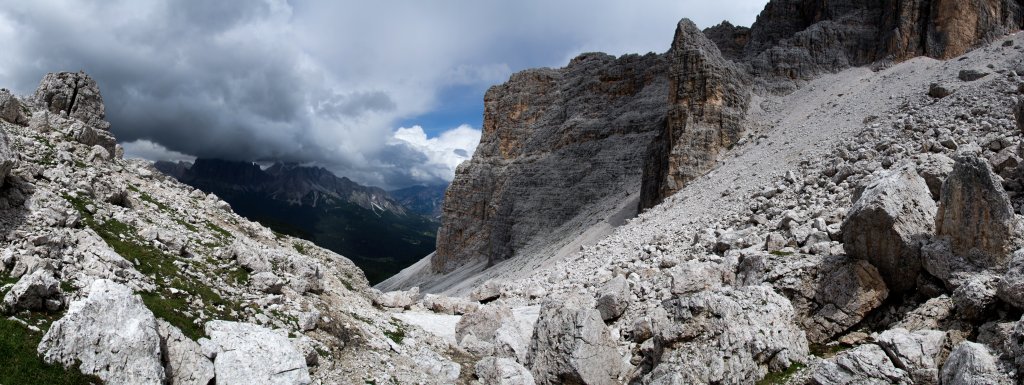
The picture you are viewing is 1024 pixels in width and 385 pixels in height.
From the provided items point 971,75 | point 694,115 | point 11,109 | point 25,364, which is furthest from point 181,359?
point 694,115

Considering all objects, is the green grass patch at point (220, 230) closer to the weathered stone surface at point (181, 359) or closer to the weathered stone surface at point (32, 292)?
the weathered stone surface at point (32, 292)

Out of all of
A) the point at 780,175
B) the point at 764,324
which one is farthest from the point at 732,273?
the point at 780,175

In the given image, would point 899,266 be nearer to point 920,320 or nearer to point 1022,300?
point 920,320

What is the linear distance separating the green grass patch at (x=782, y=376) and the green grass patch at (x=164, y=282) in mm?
16068

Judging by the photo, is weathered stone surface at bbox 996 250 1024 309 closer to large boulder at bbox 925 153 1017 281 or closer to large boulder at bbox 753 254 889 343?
large boulder at bbox 925 153 1017 281

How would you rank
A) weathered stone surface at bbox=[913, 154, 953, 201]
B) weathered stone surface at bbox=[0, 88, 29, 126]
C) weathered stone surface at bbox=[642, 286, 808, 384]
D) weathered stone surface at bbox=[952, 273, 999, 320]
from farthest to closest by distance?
weathered stone surface at bbox=[0, 88, 29, 126] < weathered stone surface at bbox=[913, 154, 953, 201] < weathered stone surface at bbox=[642, 286, 808, 384] < weathered stone surface at bbox=[952, 273, 999, 320]

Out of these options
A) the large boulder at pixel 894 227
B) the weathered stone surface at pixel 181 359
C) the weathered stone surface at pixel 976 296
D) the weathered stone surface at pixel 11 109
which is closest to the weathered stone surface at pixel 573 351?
the large boulder at pixel 894 227

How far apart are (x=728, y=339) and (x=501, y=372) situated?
7.69 meters

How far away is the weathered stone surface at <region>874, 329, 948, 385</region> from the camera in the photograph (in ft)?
39.4

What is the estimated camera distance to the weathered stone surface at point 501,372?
17641 mm

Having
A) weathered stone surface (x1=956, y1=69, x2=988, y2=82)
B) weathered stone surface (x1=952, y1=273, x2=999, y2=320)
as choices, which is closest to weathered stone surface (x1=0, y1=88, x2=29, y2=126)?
weathered stone surface (x1=952, y1=273, x2=999, y2=320)

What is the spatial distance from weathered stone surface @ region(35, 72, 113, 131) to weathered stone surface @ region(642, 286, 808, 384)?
1395 inches

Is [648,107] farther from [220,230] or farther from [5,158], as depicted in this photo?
[5,158]

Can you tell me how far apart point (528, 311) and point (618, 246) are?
613 inches
